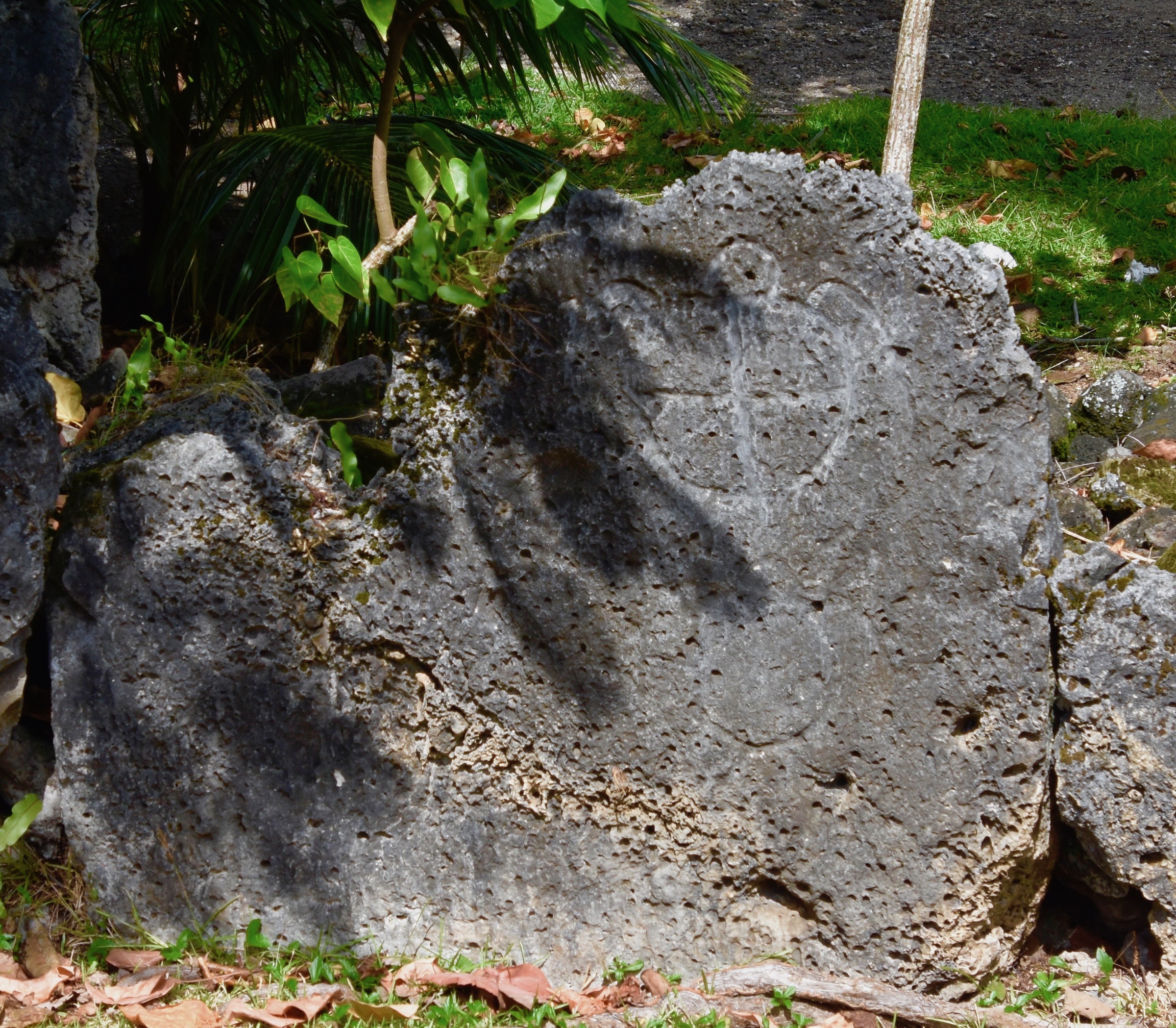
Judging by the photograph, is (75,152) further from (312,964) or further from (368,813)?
(312,964)

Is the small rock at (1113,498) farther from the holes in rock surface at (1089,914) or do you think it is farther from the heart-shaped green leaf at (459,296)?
the heart-shaped green leaf at (459,296)

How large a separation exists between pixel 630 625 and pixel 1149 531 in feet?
6.10

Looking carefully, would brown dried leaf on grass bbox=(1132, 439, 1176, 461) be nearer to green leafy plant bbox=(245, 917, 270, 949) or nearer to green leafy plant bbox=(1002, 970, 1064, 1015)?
green leafy plant bbox=(1002, 970, 1064, 1015)

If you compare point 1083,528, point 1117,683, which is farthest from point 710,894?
point 1083,528

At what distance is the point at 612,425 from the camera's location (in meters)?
2.24

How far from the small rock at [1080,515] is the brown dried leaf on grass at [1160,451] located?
364mm

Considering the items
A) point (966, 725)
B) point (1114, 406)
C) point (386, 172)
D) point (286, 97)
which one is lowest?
point (966, 725)

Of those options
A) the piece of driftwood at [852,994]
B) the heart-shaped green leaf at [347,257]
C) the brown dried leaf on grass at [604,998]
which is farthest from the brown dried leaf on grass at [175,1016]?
the heart-shaped green leaf at [347,257]

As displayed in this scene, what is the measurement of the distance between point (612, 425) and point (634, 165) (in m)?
3.86

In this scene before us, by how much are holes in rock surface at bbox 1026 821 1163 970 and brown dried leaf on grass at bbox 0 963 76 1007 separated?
2.10 meters

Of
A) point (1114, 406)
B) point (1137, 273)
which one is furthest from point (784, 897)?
point (1137, 273)

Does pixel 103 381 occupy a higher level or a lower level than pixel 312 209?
lower

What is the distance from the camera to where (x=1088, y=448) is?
12.6 feet

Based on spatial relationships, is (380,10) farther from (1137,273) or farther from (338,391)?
(1137,273)
